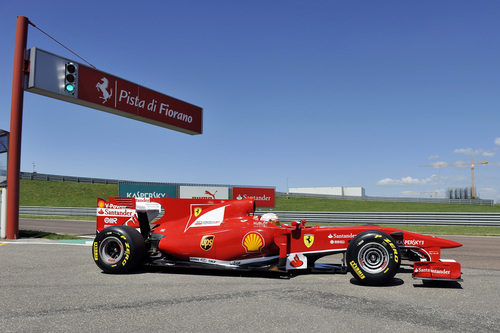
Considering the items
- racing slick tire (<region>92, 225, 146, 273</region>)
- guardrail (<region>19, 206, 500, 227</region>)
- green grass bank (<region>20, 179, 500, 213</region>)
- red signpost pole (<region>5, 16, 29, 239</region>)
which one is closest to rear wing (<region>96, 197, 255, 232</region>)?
racing slick tire (<region>92, 225, 146, 273</region>)

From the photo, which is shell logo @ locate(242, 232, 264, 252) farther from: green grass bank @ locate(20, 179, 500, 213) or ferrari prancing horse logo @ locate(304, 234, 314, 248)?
green grass bank @ locate(20, 179, 500, 213)

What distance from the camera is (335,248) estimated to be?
6.45 metres

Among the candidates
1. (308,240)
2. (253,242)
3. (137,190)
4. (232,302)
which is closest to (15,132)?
(253,242)

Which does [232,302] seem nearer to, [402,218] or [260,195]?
[402,218]

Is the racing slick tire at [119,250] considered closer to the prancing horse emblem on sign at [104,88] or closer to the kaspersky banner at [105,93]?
the kaspersky banner at [105,93]

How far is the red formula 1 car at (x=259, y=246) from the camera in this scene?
19.3 feet

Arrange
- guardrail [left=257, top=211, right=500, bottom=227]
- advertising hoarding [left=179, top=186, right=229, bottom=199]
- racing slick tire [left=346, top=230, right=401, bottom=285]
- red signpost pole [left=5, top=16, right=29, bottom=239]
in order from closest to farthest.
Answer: racing slick tire [left=346, top=230, right=401, bottom=285] < red signpost pole [left=5, top=16, right=29, bottom=239] < guardrail [left=257, top=211, right=500, bottom=227] < advertising hoarding [left=179, top=186, right=229, bottom=199]

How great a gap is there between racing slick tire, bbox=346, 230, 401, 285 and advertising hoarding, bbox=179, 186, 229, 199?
25617mm

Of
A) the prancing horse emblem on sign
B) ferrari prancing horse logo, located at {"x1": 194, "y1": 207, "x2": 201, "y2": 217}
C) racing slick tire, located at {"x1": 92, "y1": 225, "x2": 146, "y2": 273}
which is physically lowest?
racing slick tire, located at {"x1": 92, "y1": 225, "x2": 146, "y2": 273}

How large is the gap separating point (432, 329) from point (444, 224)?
20.3 m

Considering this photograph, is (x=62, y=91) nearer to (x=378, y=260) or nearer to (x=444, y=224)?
(x=378, y=260)

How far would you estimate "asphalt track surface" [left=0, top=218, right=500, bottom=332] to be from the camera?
3.94 meters

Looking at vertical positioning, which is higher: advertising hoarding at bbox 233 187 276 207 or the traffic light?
the traffic light

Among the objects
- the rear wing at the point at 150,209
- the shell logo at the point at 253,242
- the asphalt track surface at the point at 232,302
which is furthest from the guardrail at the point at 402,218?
the shell logo at the point at 253,242
